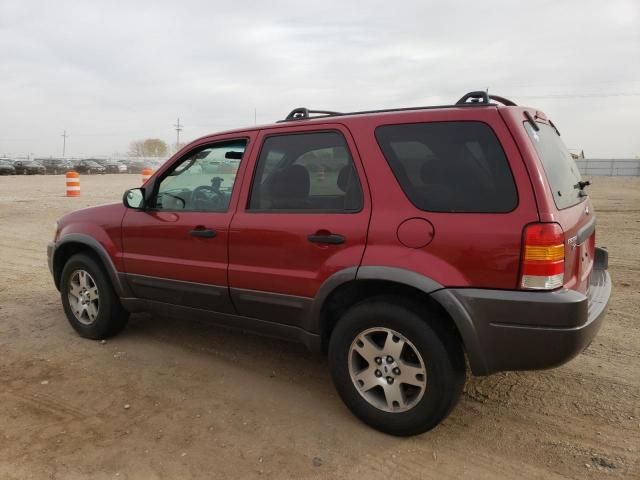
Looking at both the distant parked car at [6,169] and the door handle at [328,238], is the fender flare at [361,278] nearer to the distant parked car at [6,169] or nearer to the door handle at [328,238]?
the door handle at [328,238]

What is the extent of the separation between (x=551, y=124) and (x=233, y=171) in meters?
2.21

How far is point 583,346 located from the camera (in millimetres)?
2582

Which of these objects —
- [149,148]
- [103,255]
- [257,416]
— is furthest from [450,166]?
[149,148]

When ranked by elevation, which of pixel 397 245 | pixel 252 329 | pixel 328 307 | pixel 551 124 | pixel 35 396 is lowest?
pixel 35 396

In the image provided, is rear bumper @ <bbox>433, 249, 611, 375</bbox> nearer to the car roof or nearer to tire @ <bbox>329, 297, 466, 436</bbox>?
tire @ <bbox>329, 297, 466, 436</bbox>

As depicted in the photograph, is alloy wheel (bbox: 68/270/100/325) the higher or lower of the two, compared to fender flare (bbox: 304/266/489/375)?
lower

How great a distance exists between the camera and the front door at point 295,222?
9.80 ft

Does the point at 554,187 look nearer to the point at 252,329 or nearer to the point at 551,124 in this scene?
the point at 551,124

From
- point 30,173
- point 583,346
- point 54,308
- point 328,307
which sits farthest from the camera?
point 30,173

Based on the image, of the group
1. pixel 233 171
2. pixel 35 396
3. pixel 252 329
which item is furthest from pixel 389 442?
pixel 35 396

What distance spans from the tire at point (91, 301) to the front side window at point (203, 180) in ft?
3.05

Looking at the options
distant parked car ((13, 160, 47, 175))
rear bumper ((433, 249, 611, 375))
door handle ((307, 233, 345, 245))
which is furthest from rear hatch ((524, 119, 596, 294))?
distant parked car ((13, 160, 47, 175))

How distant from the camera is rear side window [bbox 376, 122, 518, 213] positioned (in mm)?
2572

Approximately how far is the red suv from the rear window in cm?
2
